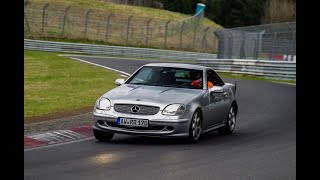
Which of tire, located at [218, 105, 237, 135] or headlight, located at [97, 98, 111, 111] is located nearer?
headlight, located at [97, 98, 111, 111]

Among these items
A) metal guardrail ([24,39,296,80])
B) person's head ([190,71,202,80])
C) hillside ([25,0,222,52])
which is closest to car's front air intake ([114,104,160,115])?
Result: person's head ([190,71,202,80])

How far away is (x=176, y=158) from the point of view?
997cm

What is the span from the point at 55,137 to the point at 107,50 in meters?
42.1

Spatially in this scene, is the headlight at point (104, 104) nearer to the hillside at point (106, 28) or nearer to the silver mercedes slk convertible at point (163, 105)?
the silver mercedes slk convertible at point (163, 105)

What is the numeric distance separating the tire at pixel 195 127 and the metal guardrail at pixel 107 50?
38.3 metres

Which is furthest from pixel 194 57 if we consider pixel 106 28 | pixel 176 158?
pixel 176 158

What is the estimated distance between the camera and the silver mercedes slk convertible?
452 inches

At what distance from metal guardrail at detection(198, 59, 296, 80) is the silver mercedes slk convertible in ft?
71.2

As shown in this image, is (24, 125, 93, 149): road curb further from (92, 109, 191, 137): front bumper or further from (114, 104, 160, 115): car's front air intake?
(114, 104, 160, 115): car's front air intake

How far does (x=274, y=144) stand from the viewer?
12266 millimetres
